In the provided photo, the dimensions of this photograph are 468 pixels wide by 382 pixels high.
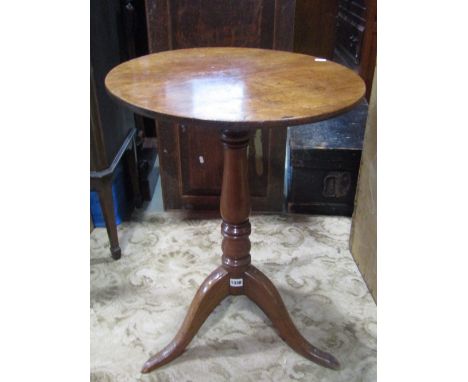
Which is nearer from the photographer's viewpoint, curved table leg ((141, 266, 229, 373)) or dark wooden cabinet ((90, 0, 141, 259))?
curved table leg ((141, 266, 229, 373))

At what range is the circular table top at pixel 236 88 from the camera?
84 cm

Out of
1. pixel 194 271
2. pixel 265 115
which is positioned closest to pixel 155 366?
pixel 194 271

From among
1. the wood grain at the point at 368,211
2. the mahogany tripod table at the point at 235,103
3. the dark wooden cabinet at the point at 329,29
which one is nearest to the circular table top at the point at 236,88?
the mahogany tripod table at the point at 235,103

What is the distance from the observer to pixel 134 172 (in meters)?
2.01

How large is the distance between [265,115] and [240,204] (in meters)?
0.41

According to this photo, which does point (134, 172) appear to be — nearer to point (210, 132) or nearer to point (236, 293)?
point (210, 132)

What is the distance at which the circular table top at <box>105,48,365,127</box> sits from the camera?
2.75 ft

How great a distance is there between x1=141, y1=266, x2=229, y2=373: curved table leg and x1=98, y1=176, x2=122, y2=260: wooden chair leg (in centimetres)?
56

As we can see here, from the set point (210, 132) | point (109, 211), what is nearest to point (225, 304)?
point (109, 211)

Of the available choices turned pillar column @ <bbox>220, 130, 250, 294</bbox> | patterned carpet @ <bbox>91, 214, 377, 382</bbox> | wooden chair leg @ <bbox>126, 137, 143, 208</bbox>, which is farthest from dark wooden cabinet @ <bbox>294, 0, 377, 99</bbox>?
turned pillar column @ <bbox>220, 130, 250, 294</bbox>

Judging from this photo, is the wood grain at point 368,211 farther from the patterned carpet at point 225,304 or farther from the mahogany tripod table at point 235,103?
the mahogany tripod table at point 235,103

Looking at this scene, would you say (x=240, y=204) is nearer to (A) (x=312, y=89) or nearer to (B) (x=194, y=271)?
(A) (x=312, y=89)

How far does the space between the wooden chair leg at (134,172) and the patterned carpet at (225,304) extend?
0.12 meters

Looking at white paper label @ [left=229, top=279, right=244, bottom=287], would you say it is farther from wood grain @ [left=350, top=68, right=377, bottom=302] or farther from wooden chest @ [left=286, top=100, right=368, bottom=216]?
wooden chest @ [left=286, top=100, right=368, bottom=216]
